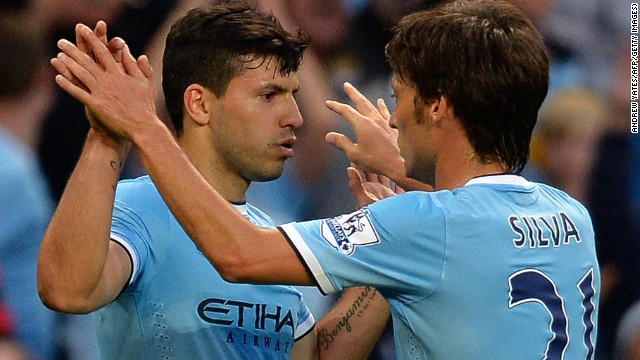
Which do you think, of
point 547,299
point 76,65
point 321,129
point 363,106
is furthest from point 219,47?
point 321,129

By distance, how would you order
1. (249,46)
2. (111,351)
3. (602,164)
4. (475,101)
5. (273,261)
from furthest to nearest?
(602,164) < (249,46) < (111,351) < (475,101) < (273,261)

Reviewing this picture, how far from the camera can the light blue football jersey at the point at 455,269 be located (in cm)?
216

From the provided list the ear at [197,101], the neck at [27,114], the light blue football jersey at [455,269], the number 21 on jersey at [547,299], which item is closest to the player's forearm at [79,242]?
the light blue football jersey at [455,269]

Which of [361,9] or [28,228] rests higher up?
[361,9]

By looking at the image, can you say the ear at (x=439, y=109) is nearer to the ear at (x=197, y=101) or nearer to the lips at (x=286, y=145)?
the lips at (x=286, y=145)

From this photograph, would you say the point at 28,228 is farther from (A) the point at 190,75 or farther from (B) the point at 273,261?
(B) the point at 273,261

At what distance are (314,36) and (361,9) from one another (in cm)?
25

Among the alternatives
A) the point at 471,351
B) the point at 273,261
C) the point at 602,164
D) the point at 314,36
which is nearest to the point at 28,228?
the point at 314,36

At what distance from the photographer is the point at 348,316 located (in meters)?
3.01

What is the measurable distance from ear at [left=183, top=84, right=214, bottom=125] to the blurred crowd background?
0.89m

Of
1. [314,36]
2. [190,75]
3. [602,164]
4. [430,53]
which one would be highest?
[430,53]

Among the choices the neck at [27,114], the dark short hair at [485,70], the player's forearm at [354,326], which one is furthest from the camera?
the neck at [27,114]

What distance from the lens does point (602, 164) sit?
4754mm

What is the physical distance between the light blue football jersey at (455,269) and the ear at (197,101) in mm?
755
